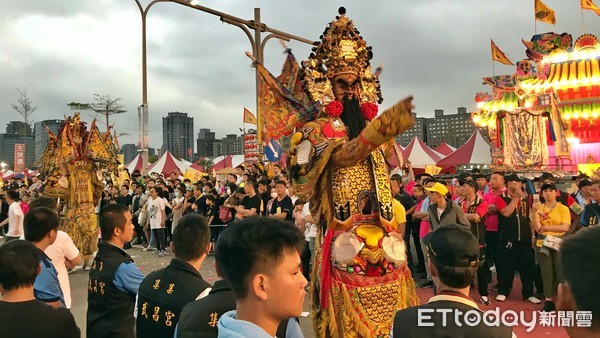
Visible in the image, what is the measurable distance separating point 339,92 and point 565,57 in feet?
73.9

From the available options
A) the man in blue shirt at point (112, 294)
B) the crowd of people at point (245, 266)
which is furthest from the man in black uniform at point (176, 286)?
the man in blue shirt at point (112, 294)

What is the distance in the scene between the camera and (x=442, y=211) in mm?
6641

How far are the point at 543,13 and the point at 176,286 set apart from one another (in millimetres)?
26638

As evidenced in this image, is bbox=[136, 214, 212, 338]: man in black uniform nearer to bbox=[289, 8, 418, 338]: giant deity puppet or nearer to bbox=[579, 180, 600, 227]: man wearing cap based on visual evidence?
bbox=[289, 8, 418, 338]: giant deity puppet

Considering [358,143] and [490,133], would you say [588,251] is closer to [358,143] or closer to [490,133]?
[358,143]

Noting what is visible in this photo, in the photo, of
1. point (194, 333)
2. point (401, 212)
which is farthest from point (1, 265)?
point (401, 212)

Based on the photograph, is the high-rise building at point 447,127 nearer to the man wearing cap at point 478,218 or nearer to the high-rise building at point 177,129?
the high-rise building at point 177,129

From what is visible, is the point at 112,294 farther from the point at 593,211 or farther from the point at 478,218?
the point at 593,211

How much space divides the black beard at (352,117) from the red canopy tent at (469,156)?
16050 mm

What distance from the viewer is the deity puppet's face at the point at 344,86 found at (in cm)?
374

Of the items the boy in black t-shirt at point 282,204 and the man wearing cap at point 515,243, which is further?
the boy in black t-shirt at point 282,204

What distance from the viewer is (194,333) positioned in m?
1.97

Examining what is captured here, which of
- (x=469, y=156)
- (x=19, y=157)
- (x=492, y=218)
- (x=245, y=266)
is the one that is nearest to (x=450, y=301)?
(x=245, y=266)

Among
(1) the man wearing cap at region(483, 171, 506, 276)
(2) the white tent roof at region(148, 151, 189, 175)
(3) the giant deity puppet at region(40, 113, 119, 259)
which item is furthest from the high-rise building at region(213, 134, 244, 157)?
(1) the man wearing cap at region(483, 171, 506, 276)
